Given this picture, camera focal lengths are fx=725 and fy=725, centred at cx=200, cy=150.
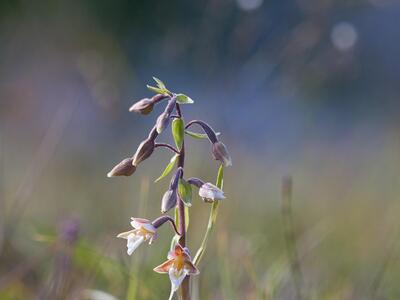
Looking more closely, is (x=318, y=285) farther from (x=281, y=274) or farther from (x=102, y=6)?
(x=102, y=6)

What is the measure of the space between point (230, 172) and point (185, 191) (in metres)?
1.98

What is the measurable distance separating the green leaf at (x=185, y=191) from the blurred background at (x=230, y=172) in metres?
0.29

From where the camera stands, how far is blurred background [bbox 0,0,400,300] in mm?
1587

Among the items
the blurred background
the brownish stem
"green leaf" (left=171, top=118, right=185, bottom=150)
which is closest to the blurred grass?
the blurred background

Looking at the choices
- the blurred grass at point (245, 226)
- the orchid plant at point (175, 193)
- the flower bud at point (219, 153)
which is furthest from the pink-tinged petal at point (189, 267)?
the blurred grass at point (245, 226)

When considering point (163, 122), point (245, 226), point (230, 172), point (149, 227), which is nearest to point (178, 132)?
point (163, 122)

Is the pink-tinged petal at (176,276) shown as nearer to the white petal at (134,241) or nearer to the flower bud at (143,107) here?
the white petal at (134,241)

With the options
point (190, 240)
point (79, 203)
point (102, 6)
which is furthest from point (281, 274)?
point (102, 6)

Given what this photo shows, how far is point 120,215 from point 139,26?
16.0ft

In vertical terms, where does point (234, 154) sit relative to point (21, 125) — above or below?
below

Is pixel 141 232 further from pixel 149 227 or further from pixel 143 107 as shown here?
pixel 143 107

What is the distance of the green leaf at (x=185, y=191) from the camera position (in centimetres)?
94

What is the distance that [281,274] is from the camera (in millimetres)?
1458

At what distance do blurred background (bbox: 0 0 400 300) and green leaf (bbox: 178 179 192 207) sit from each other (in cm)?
29
